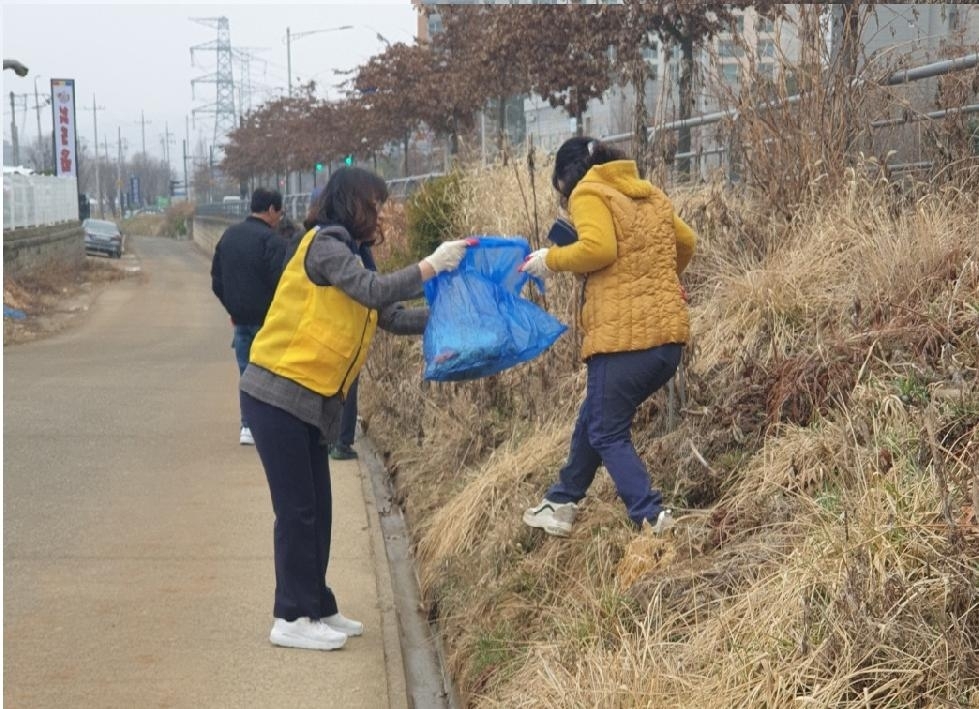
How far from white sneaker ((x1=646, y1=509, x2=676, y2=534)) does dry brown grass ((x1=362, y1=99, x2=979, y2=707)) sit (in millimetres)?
69

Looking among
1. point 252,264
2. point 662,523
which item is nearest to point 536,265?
point 662,523

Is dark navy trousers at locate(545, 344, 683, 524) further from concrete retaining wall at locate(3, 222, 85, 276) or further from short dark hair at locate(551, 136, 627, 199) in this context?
concrete retaining wall at locate(3, 222, 85, 276)

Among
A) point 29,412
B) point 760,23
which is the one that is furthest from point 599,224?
point 29,412

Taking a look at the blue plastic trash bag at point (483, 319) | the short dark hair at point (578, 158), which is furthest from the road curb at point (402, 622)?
the short dark hair at point (578, 158)

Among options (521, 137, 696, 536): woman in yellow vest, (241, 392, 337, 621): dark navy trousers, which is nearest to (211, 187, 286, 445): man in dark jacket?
(241, 392, 337, 621): dark navy trousers

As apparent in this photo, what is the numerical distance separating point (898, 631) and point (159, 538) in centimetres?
470

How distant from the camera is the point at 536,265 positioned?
543 cm

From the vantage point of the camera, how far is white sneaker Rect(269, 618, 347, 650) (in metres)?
5.48

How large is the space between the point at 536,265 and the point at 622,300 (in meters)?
0.41

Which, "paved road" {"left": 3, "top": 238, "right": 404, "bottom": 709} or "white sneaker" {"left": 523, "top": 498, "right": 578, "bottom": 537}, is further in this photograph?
"white sneaker" {"left": 523, "top": 498, "right": 578, "bottom": 537}

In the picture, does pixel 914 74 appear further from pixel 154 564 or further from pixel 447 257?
pixel 154 564

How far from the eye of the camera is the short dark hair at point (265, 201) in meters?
9.78

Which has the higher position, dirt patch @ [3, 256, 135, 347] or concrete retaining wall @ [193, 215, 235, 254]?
concrete retaining wall @ [193, 215, 235, 254]

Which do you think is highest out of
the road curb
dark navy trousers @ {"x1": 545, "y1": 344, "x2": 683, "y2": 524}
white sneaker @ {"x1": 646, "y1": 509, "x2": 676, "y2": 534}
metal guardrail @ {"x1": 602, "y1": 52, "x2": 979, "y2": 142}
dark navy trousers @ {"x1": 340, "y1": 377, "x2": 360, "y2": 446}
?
metal guardrail @ {"x1": 602, "y1": 52, "x2": 979, "y2": 142}
